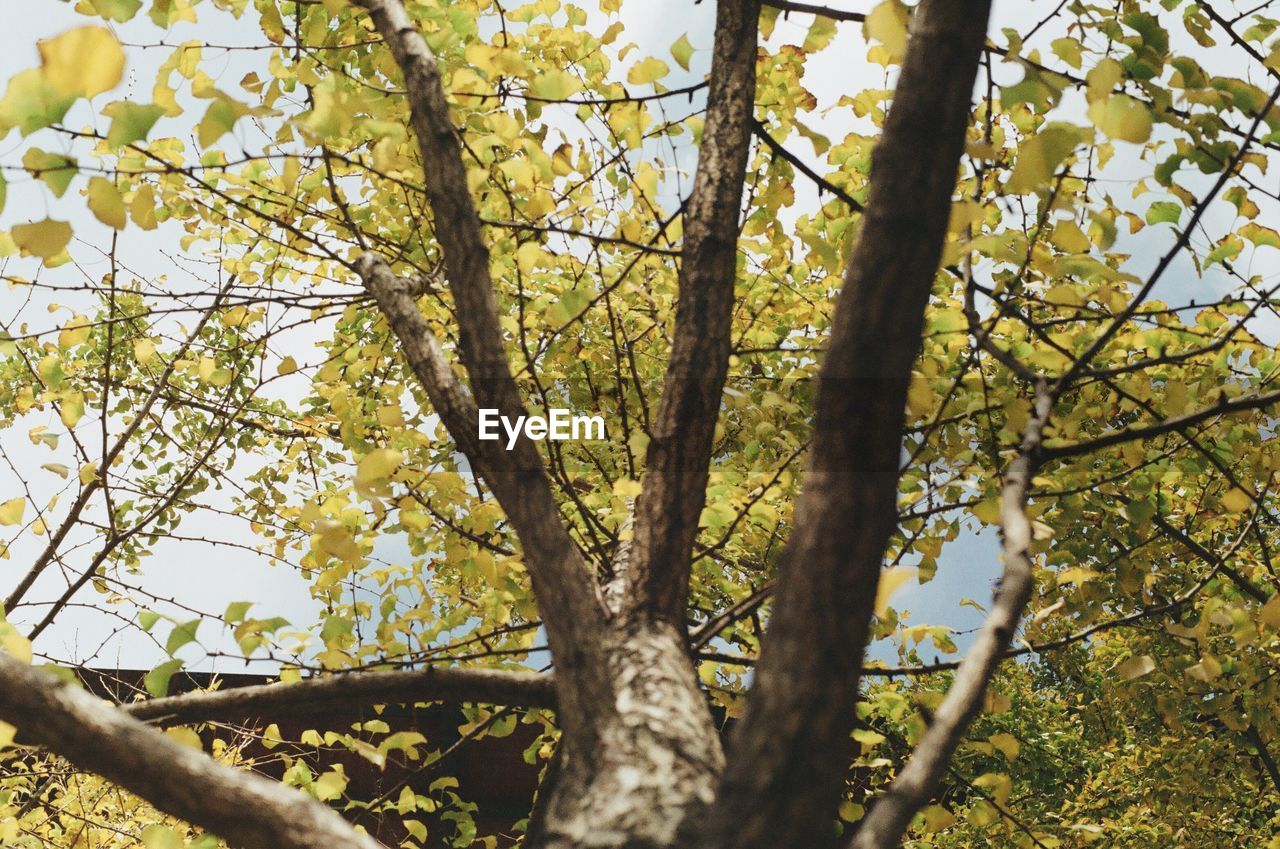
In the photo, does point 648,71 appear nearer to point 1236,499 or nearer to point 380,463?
point 380,463

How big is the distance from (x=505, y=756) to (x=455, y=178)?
7158mm

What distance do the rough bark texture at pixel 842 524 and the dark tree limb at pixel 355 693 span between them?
72cm

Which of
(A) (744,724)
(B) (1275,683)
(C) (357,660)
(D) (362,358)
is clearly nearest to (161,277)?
(D) (362,358)

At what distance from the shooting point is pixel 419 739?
76.6 inches

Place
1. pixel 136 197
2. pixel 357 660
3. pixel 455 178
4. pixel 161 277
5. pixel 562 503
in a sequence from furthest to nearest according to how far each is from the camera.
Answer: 1. pixel 161 277
2. pixel 562 503
3. pixel 357 660
4. pixel 455 178
5. pixel 136 197

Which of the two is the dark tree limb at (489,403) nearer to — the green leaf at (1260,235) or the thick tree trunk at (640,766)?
the thick tree trunk at (640,766)

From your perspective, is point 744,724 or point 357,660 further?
point 357,660

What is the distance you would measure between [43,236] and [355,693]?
1016 millimetres

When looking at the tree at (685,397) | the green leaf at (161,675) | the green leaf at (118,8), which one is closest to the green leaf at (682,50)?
the tree at (685,397)

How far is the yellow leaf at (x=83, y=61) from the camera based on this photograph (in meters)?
1.22

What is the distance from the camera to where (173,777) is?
129 cm

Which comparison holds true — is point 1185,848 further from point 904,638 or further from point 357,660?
point 357,660

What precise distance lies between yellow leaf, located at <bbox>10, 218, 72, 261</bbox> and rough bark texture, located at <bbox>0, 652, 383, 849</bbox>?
2.20 ft

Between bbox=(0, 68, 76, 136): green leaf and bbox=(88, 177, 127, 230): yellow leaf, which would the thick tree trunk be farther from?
bbox=(0, 68, 76, 136): green leaf
